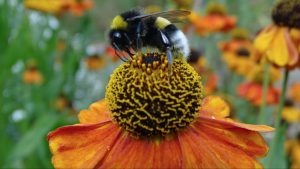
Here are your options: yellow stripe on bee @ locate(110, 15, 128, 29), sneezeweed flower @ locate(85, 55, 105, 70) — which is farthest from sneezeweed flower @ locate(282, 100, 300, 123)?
yellow stripe on bee @ locate(110, 15, 128, 29)

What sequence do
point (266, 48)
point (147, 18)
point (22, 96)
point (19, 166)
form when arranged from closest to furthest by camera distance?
1. point (147, 18)
2. point (266, 48)
3. point (19, 166)
4. point (22, 96)

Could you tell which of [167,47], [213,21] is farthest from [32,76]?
[167,47]

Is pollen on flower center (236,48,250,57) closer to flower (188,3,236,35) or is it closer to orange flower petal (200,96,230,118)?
flower (188,3,236,35)

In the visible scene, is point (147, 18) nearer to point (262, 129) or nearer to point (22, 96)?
point (262, 129)

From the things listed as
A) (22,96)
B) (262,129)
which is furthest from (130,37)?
(22,96)

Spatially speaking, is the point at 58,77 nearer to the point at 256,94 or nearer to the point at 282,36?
the point at 256,94

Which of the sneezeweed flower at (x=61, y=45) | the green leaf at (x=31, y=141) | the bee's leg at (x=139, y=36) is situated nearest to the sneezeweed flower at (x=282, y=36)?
the bee's leg at (x=139, y=36)
